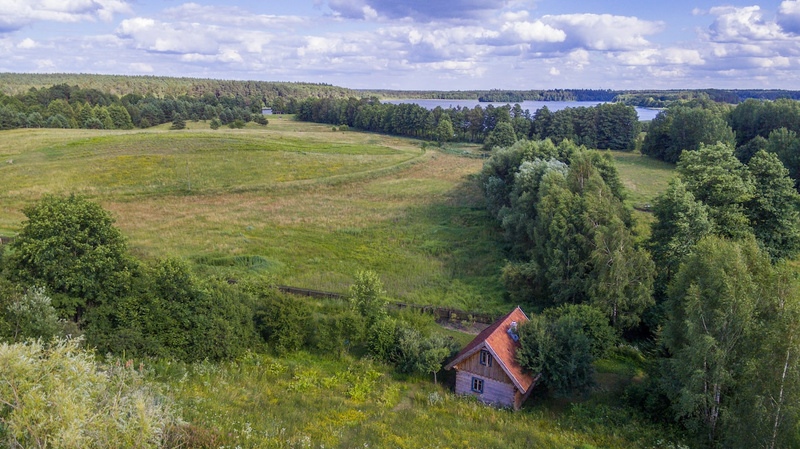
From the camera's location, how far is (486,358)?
836 inches

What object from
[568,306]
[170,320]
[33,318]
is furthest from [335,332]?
[568,306]

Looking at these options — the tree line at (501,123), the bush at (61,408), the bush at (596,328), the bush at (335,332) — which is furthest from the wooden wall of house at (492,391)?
the tree line at (501,123)

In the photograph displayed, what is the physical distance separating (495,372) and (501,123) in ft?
306

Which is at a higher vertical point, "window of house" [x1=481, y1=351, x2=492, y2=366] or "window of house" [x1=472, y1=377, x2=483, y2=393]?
"window of house" [x1=481, y1=351, x2=492, y2=366]

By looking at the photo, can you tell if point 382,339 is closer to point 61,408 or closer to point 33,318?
point 33,318

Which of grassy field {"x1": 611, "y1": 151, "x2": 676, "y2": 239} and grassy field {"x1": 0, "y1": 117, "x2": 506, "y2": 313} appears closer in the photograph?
grassy field {"x1": 0, "y1": 117, "x2": 506, "y2": 313}

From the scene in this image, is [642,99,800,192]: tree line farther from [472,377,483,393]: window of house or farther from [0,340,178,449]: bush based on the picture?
[0,340,178,449]: bush

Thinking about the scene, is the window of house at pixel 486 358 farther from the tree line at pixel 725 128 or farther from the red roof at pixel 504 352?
the tree line at pixel 725 128

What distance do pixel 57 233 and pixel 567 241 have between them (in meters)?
27.6

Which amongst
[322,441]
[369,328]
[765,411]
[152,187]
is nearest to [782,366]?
[765,411]

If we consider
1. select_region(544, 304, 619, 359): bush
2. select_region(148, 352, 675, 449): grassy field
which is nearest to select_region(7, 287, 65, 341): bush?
select_region(148, 352, 675, 449): grassy field

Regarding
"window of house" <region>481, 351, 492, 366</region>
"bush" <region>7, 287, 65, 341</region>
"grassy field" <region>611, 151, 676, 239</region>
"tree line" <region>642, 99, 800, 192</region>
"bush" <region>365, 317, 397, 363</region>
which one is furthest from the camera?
"tree line" <region>642, 99, 800, 192</region>

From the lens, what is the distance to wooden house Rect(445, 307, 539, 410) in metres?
20.8

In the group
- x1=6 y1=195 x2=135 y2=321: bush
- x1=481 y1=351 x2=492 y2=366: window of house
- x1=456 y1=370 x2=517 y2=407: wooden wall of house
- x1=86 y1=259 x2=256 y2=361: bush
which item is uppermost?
x1=6 y1=195 x2=135 y2=321: bush
